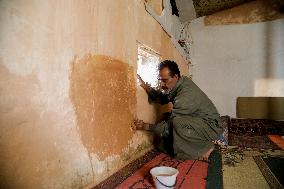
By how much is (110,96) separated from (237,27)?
6.87 metres

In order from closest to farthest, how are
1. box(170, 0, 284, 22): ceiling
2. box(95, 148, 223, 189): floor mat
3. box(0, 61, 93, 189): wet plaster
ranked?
box(0, 61, 93, 189): wet plaster → box(95, 148, 223, 189): floor mat → box(170, 0, 284, 22): ceiling

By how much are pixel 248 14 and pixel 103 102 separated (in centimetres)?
723

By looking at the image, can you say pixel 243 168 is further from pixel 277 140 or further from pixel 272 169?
pixel 277 140

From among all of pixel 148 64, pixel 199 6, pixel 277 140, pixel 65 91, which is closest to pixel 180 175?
pixel 65 91

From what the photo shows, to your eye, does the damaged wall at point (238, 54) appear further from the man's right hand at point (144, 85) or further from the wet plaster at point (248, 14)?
the man's right hand at point (144, 85)

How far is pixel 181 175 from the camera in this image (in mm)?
2734

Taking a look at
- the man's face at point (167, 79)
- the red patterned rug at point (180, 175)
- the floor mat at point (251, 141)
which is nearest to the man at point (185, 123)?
the man's face at point (167, 79)

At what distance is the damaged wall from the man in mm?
4943

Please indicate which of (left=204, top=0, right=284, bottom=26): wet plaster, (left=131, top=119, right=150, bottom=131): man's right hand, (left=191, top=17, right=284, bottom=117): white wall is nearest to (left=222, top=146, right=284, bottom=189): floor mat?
(left=131, top=119, right=150, bottom=131): man's right hand

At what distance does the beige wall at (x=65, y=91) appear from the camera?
59.4 inches

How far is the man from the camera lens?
126 inches

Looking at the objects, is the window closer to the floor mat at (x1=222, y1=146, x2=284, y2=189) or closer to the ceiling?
the floor mat at (x1=222, y1=146, x2=284, y2=189)

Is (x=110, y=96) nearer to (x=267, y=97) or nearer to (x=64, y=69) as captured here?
(x=64, y=69)

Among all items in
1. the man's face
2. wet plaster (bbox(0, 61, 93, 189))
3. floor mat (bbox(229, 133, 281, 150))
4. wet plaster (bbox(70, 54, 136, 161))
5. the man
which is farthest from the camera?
floor mat (bbox(229, 133, 281, 150))
